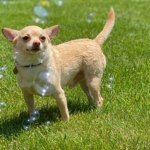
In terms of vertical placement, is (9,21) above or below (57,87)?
below

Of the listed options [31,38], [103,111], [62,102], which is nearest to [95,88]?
[103,111]

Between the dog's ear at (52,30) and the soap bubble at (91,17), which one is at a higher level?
the dog's ear at (52,30)

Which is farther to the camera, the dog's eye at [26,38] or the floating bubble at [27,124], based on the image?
the floating bubble at [27,124]

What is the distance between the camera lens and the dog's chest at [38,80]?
13.8 ft

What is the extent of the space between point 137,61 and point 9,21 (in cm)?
409

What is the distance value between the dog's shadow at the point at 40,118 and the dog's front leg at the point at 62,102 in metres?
0.11

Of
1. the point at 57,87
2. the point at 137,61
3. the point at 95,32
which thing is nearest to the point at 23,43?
the point at 57,87

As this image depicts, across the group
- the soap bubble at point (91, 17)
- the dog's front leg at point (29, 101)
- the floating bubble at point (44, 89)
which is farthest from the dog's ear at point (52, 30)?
the soap bubble at point (91, 17)

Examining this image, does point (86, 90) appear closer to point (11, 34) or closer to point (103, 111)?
point (103, 111)

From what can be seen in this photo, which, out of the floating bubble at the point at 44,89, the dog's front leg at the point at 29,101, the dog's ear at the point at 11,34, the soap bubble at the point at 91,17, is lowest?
the soap bubble at the point at 91,17

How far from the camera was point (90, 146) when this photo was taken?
12.3ft

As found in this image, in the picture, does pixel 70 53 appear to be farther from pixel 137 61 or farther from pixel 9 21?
pixel 9 21

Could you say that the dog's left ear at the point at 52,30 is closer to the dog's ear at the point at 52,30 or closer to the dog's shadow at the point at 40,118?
the dog's ear at the point at 52,30

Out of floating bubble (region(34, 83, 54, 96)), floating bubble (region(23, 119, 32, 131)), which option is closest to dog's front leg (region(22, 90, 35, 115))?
floating bubble (region(23, 119, 32, 131))
